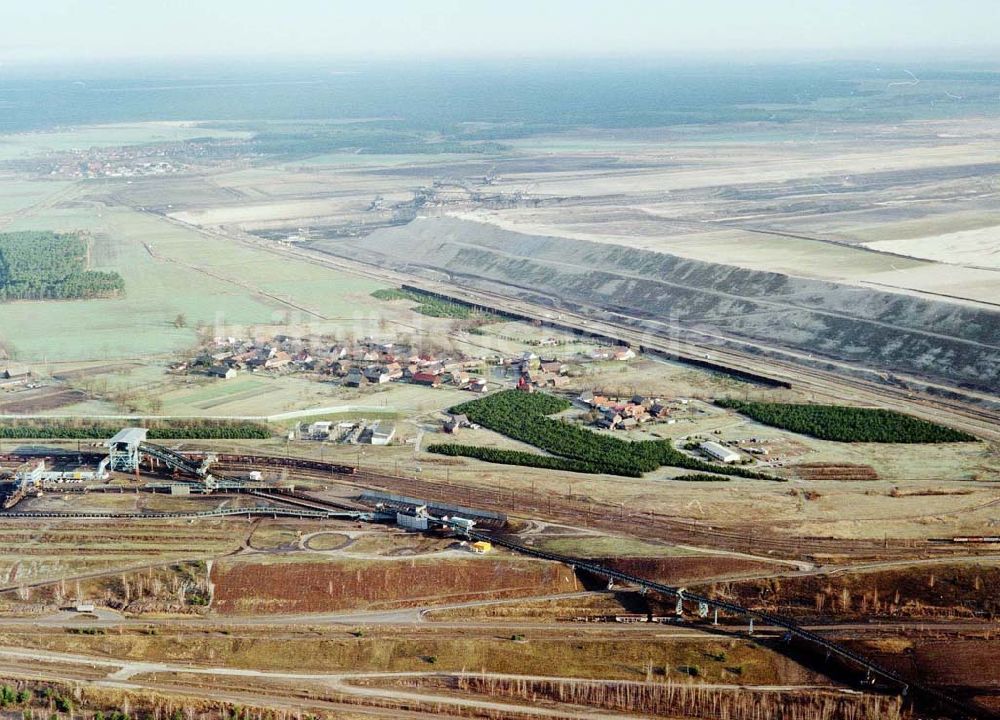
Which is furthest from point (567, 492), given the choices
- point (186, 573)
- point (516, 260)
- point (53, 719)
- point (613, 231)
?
point (613, 231)

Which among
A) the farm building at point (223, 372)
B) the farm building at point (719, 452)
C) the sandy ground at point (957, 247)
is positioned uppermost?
the sandy ground at point (957, 247)

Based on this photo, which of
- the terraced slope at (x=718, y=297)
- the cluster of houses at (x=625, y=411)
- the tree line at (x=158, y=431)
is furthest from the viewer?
the terraced slope at (x=718, y=297)

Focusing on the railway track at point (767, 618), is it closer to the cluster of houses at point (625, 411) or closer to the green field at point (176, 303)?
the cluster of houses at point (625, 411)

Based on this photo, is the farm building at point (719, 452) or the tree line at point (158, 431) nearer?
the farm building at point (719, 452)

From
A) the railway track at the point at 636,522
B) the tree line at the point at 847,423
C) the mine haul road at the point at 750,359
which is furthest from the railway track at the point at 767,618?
the mine haul road at the point at 750,359

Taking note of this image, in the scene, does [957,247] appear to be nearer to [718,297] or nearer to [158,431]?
[718,297]
